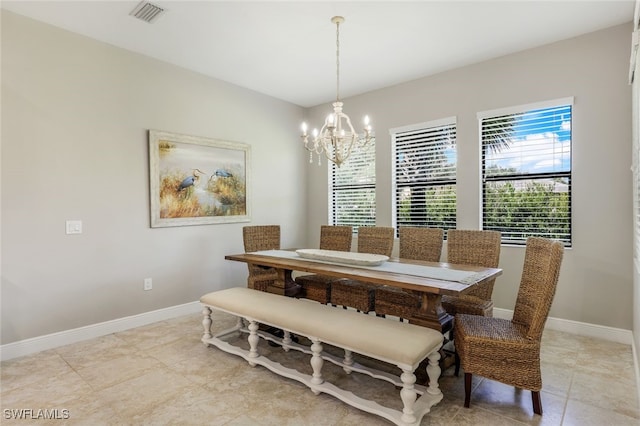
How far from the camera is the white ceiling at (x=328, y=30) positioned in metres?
2.84

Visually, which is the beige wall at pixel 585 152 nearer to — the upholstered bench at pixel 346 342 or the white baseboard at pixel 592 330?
the white baseboard at pixel 592 330

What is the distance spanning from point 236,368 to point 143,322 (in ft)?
5.28

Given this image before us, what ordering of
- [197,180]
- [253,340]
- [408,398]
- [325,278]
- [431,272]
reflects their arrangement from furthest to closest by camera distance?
[197,180] < [325,278] < [253,340] < [431,272] < [408,398]

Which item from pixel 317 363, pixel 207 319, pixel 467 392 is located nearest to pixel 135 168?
pixel 207 319

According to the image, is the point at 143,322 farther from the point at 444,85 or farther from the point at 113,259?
the point at 444,85

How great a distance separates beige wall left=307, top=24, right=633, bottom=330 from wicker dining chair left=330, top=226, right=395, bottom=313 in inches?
43.7

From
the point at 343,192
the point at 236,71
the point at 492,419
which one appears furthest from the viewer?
the point at 343,192

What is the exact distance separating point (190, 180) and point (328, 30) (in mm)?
2288

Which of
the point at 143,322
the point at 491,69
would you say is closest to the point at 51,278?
the point at 143,322

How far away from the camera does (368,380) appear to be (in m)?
2.51

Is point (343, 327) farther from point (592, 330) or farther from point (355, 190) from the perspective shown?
point (355, 190)

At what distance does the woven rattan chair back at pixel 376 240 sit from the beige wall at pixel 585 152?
107 centimetres

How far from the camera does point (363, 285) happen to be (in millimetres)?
3230

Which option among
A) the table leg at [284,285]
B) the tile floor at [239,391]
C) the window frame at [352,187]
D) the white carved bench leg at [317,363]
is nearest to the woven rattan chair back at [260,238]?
the table leg at [284,285]
